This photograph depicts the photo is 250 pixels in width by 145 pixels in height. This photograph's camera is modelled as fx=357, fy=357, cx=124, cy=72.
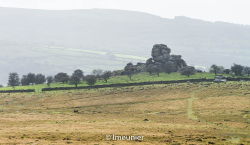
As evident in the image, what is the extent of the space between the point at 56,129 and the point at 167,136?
769 inches

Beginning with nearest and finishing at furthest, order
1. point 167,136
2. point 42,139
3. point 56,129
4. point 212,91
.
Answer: point 42,139 < point 167,136 < point 56,129 < point 212,91

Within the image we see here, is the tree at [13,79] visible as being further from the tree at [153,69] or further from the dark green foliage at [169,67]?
the dark green foliage at [169,67]

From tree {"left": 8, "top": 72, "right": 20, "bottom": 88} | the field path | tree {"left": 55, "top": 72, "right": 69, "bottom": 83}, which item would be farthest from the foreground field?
tree {"left": 8, "top": 72, "right": 20, "bottom": 88}

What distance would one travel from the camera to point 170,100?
114188 mm


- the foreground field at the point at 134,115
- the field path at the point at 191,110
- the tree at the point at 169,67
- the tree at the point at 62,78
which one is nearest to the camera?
the foreground field at the point at 134,115

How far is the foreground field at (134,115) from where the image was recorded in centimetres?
Result: 5447

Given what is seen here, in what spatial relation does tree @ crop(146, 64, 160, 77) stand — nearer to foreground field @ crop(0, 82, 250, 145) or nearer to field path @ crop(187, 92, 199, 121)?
foreground field @ crop(0, 82, 250, 145)

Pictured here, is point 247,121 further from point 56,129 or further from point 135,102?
point 135,102

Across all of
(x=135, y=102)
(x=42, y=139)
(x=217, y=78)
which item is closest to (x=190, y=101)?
(x=135, y=102)

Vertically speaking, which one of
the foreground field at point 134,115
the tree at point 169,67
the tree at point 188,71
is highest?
the tree at point 169,67

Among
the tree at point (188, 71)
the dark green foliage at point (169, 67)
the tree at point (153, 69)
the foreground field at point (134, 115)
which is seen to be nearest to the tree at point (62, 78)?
the foreground field at point (134, 115)

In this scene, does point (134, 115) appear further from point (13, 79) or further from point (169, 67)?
point (13, 79)

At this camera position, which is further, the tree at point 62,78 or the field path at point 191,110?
the tree at point 62,78

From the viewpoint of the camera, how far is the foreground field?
54.5 meters
